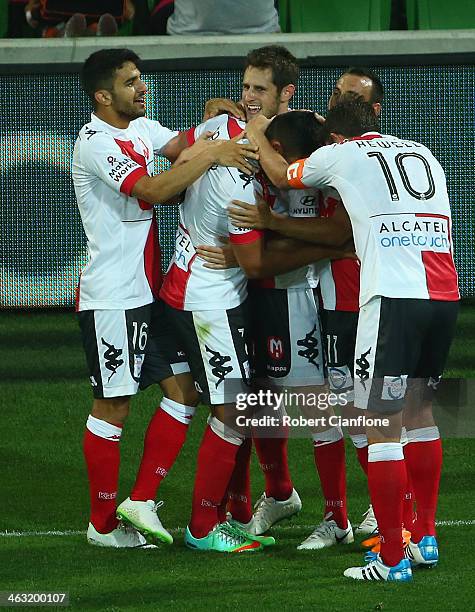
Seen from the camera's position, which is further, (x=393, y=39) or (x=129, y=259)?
(x=393, y=39)

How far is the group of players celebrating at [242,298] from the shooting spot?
15.3 ft

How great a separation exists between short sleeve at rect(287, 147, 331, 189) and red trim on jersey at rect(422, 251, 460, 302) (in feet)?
1.46

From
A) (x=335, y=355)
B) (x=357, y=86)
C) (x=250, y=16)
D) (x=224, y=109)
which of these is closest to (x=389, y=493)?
(x=335, y=355)

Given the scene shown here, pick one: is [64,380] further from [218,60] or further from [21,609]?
[21,609]

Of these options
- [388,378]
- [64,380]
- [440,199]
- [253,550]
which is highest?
[440,199]

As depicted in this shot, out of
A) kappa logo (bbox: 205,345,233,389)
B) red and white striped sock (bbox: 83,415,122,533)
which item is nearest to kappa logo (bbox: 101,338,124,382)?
red and white striped sock (bbox: 83,415,122,533)

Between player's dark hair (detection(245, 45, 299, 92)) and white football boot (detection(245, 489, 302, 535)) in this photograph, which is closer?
player's dark hair (detection(245, 45, 299, 92))

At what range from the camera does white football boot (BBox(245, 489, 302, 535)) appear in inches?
211

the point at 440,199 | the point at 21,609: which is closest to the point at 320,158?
the point at 440,199

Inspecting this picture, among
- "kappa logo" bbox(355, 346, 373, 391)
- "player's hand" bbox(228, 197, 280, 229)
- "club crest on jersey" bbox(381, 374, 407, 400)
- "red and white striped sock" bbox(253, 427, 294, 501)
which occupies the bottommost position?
"red and white striped sock" bbox(253, 427, 294, 501)

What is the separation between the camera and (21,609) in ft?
13.8

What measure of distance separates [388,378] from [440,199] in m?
0.65

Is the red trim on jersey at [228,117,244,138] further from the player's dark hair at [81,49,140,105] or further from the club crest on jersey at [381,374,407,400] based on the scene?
the club crest on jersey at [381,374,407,400]

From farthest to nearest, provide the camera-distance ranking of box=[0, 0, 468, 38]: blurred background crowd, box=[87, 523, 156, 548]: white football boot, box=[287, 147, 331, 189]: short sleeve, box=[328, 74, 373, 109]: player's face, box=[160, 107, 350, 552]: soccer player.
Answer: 1. box=[0, 0, 468, 38]: blurred background crowd
2. box=[328, 74, 373, 109]: player's face
3. box=[87, 523, 156, 548]: white football boot
4. box=[160, 107, 350, 552]: soccer player
5. box=[287, 147, 331, 189]: short sleeve
